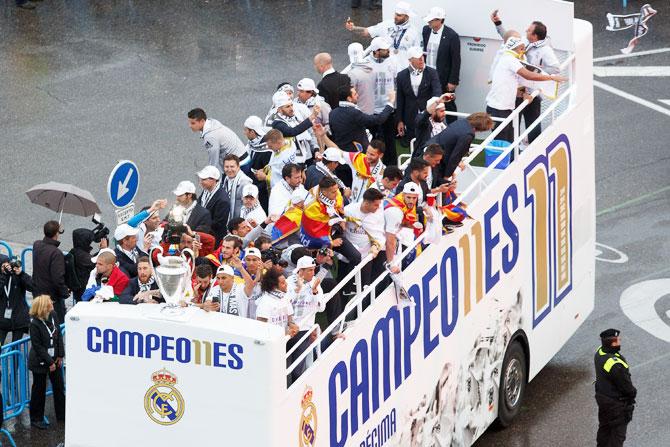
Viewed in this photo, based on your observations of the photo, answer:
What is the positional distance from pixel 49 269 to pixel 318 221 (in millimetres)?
A: 3877

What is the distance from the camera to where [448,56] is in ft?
58.6

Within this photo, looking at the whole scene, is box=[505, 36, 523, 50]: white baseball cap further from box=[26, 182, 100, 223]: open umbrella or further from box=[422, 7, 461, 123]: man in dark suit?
box=[26, 182, 100, 223]: open umbrella

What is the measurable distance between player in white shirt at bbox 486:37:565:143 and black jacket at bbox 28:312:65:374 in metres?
5.11

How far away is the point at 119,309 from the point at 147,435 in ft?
3.17

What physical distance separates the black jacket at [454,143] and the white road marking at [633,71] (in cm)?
1142

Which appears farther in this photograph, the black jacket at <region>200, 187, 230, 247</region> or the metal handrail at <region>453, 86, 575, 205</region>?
the black jacket at <region>200, 187, 230, 247</region>

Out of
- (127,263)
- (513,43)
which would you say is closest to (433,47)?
(513,43)

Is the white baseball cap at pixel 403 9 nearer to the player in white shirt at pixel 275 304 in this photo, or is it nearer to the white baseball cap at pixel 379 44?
the white baseball cap at pixel 379 44

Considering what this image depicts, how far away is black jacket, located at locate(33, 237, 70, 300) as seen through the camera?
1628cm

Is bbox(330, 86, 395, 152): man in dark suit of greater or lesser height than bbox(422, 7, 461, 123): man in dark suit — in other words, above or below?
below

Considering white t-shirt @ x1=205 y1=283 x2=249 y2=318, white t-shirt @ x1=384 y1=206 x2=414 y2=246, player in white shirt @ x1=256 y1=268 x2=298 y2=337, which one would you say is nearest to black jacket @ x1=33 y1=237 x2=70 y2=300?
white t-shirt @ x1=205 y1=283 x2=249 y2=318

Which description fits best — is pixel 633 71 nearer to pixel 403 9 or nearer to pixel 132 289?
pixel 403 9

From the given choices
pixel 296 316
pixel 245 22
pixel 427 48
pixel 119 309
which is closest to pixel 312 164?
pixel 427 48

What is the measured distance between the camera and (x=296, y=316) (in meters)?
12.5
